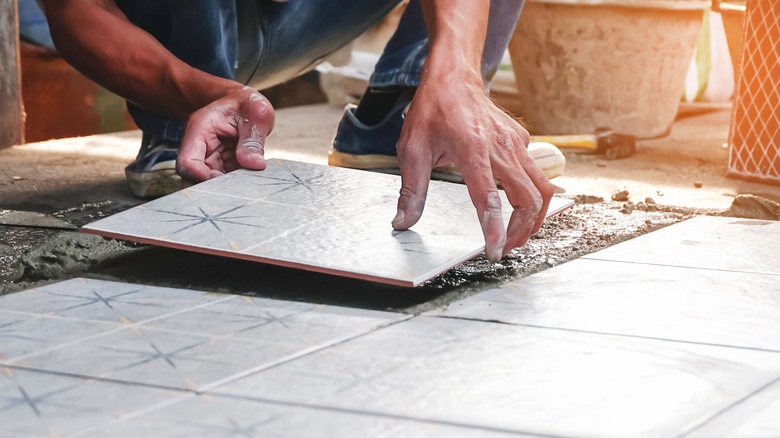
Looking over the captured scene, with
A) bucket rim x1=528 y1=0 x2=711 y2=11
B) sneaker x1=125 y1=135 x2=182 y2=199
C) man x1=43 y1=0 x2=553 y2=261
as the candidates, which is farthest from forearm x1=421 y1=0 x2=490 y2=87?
bucket rim x1=528 y1=0 x2=711 y2=11

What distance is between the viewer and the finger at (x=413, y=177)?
1.59 meters

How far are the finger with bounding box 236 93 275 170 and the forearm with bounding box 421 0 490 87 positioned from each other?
34 centimetres

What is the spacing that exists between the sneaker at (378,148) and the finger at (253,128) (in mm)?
782

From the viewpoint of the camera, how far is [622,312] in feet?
4.89

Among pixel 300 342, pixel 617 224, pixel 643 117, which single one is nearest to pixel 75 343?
pixel 300 342

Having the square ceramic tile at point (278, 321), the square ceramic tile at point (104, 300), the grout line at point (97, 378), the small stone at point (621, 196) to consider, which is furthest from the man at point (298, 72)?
the grout line at point (97, 378)

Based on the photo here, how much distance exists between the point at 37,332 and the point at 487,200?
70 cm

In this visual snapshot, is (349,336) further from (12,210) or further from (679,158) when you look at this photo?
(679,158)

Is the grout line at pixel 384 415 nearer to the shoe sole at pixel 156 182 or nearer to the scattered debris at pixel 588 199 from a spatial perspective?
the shoe sole at pixel 156 182

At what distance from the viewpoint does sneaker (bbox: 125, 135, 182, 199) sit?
7.90 feet

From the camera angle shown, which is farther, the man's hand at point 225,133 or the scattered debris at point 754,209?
the scattered debris at point 754,209

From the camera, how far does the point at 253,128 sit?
6.22ft

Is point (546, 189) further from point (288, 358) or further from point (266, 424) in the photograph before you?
point (266, 424)

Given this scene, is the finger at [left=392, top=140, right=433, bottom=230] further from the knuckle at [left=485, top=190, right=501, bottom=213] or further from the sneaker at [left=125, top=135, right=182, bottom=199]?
the sneaker at [left=125, top=135, right=182, bottom=199]
